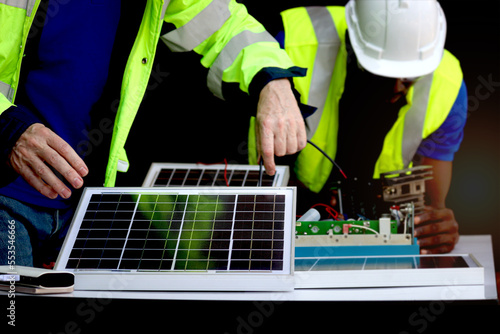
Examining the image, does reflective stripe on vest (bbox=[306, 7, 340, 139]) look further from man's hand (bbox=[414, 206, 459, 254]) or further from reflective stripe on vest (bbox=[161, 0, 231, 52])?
reflective stripe on vest (bbox=[161, 0, 231, 52])

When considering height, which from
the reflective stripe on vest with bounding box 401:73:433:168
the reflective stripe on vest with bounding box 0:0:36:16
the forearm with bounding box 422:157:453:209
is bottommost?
the forearm with bounding box 422:157:453:209

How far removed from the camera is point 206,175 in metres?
2.31

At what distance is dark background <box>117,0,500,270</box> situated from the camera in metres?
3.01

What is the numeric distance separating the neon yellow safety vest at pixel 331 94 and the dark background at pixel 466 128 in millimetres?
105

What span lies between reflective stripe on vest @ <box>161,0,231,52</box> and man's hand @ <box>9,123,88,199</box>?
0.62 metres

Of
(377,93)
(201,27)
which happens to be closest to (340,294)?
(201,27)

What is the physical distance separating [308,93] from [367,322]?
6.17ft

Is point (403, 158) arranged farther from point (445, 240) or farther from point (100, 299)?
point (100, 299)

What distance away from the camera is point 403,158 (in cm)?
314

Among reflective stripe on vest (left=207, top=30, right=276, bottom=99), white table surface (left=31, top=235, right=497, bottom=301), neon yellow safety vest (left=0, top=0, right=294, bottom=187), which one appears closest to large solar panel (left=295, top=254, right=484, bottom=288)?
white table surface (left=31, top=235, right=497, bottom=301)

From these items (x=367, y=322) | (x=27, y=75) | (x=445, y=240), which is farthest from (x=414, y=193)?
(x=27, y=75)

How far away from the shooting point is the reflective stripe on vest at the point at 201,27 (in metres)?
1.95

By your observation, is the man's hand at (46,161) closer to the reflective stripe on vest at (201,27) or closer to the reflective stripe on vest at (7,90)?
the reflective stripe on vest at (7,90)

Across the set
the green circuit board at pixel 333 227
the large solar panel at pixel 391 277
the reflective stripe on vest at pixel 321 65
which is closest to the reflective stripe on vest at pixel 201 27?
the green circuit board at pixel 333 227
